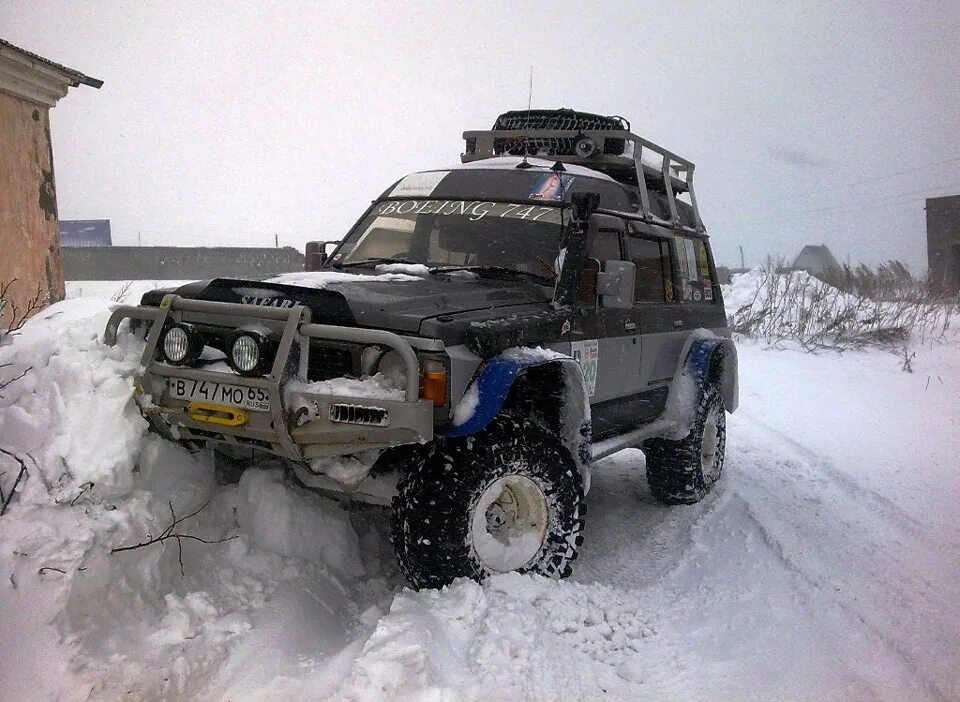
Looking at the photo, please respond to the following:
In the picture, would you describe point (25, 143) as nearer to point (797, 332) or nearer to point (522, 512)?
point (522, 512)

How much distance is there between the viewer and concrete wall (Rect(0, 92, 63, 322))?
8.23 meters

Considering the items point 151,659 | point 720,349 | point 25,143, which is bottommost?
point 151,659

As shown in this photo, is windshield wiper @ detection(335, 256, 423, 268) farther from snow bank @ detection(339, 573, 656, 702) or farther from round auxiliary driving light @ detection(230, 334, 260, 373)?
snow bank @ detection(339, 573, 656, 702)

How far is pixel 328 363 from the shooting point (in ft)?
10.4

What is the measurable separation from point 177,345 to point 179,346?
0.01 meters

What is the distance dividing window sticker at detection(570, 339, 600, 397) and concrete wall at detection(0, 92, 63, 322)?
22.3 ft

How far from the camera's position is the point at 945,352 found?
11484 mm

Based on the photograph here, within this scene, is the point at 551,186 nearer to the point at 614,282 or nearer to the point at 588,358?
the point at 614,282

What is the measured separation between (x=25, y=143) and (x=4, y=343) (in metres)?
6.16

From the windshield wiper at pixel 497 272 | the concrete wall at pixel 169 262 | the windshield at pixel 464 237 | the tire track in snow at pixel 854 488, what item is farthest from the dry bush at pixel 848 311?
the concrete wall at pixel 169 262

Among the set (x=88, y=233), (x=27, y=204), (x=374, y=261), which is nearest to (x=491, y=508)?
(x=374, y=261)

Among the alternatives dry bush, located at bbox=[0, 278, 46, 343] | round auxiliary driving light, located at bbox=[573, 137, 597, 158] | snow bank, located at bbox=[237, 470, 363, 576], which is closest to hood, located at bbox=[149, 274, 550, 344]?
snow bank, located at bbox=[237, 470, 363, 576]

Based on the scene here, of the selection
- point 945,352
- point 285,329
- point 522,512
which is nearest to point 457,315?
point 285,329

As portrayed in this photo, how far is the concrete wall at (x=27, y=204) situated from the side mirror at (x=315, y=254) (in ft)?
15.7
